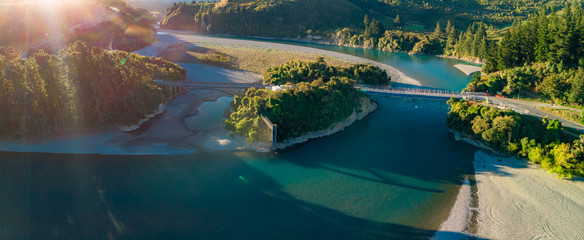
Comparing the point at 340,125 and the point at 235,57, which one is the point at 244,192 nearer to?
the point at 340,125

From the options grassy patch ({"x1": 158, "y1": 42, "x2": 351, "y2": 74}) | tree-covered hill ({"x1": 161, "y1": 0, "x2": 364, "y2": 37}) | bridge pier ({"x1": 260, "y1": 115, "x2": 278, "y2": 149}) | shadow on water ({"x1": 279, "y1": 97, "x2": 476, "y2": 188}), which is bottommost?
shadow on water ({"x1": 279, "y1": 97, "x2": 476, "y2": 188})

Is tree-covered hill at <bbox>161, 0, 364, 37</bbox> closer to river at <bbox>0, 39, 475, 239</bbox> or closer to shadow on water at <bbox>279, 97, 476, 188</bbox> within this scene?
shadow on water at <bbox>279, 97, 476, 188</bbox>

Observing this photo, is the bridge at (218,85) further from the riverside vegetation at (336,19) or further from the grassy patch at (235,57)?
the riverside vegetation at (336,19)

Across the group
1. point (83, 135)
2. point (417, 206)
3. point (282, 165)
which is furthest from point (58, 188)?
point (417, 206)

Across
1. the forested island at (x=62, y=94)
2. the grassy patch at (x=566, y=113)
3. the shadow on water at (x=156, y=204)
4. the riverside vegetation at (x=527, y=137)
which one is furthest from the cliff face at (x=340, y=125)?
the grassy patch at (x=566, y=113)

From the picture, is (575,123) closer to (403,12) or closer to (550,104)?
(550,104)

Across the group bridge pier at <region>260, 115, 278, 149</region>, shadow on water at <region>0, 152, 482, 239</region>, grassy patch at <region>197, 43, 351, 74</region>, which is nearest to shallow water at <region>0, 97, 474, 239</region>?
shadow on water at <region>0, 152, 482, 239</region>
